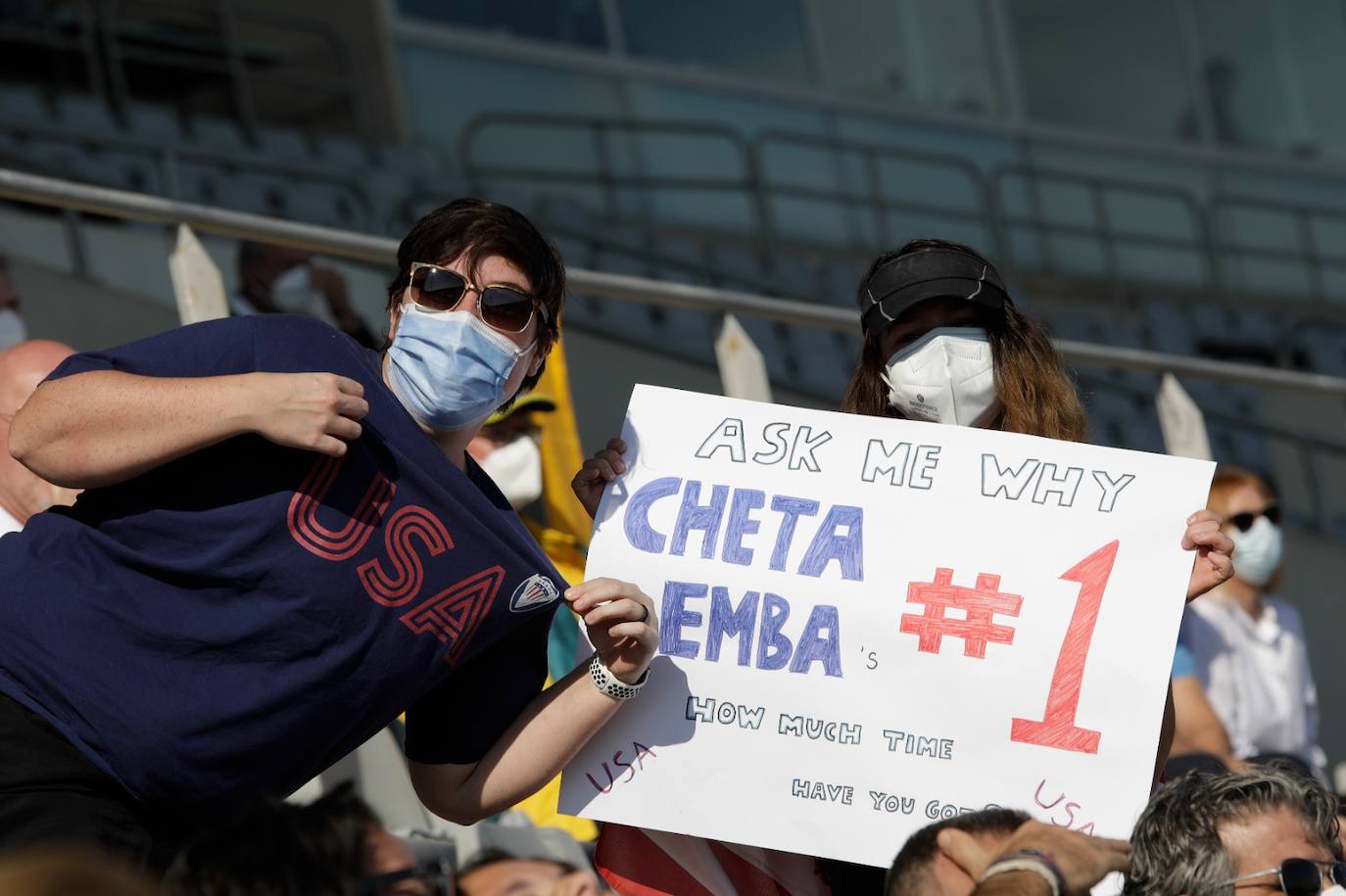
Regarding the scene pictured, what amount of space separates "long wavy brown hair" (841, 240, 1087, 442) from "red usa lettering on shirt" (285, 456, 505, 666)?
88 centimetres

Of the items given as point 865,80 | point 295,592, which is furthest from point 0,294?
point 865,80

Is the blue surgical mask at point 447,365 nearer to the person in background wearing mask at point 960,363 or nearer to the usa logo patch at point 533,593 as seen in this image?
the usa logo patch at point 533,593

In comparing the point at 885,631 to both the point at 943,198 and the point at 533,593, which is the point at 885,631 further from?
the point at 943,198

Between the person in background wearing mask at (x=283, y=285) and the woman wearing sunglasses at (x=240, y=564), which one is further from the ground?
the person in background wearing mask at (x=283, y=285)

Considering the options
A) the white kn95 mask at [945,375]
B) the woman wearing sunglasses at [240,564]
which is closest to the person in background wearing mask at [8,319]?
the woman wearing sunglasses at [240,564]

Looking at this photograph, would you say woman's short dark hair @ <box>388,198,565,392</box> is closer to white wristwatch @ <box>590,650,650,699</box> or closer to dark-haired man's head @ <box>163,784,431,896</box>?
white wristwatch @ <box>590,650,650,699</box>

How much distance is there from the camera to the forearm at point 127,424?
90.7 inches

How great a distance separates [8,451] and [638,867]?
126 centimetres

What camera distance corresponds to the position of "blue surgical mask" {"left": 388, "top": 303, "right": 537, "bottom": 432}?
259 centimetres

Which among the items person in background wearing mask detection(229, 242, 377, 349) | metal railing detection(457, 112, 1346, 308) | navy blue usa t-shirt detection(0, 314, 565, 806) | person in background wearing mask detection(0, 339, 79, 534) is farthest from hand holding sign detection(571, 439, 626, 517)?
metal railing detection(457, 112, 1346, 308)

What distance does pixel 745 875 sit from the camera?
2930mm

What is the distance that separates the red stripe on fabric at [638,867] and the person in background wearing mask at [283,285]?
304cm

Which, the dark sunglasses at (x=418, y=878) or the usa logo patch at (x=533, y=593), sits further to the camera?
the usa logo patch at (x=533, y=593)

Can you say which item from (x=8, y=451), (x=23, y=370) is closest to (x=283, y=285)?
(x=23, y=370)
